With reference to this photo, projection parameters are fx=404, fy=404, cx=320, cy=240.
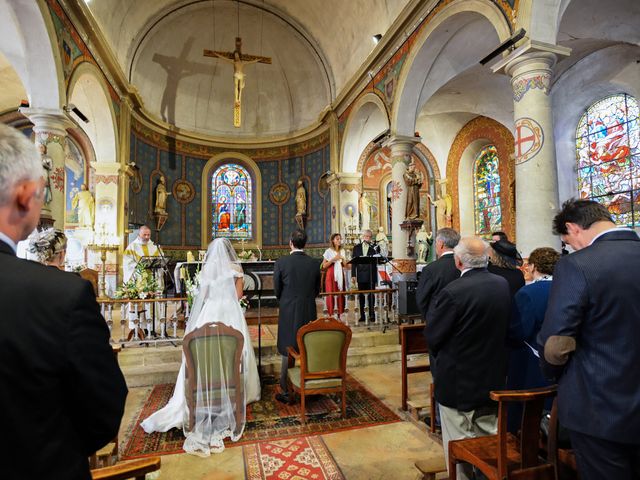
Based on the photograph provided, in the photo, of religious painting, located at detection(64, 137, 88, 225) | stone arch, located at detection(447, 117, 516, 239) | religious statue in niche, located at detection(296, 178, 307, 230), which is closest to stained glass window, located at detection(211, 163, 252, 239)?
religious statue in niche, located at detection(296, 178, 307, 230)

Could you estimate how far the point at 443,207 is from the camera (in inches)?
582

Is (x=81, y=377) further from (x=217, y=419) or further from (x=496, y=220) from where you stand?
(x=496, y=220)

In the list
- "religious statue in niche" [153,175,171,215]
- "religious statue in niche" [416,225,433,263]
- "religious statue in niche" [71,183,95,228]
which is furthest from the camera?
"religious statue in niche" [153,175,171,215]

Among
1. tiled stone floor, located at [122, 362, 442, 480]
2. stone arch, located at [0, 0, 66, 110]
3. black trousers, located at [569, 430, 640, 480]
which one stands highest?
stone arch, located at [0, 0, 66, 110]

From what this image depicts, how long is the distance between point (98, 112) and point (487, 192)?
12101 mm

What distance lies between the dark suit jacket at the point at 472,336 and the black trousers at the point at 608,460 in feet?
2.23

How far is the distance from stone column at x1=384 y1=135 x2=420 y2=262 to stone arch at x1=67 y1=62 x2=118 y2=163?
7.11 meters

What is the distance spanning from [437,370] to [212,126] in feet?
49.3

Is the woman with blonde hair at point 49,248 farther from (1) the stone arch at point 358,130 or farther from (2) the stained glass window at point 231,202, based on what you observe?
(2) the stained glass window at point 231,202

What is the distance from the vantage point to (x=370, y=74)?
10992 mm

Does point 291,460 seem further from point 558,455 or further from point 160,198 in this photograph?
point 160,198

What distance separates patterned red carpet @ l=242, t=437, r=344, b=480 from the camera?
10.2 ft

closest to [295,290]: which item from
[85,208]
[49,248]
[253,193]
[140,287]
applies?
[49,248]

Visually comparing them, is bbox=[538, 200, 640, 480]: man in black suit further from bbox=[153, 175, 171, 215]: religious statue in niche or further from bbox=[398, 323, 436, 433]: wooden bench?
bbox=[153, 175, 171, 215]: religious statue in niche
